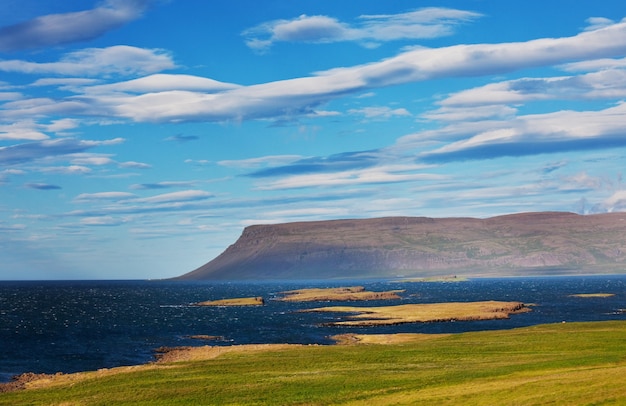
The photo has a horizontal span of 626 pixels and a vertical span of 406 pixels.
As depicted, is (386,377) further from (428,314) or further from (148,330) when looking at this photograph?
(428,314)

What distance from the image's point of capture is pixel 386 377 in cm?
6341

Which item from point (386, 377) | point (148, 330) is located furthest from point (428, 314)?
point (386, 377)

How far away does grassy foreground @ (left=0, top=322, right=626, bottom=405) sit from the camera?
5031 cm

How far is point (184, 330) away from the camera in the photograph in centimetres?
13275

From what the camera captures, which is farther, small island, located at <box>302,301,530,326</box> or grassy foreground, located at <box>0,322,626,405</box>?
small island, located at <box>302,301,530,326</box>

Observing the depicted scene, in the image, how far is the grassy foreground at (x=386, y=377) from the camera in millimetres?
50312

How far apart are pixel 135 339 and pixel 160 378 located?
170ft

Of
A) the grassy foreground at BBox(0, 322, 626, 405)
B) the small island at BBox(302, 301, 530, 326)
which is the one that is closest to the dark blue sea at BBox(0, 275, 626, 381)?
the small island at BBox(302, 301, 530, 326)

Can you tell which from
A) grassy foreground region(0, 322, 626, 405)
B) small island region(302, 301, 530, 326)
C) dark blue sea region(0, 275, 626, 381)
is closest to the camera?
grassy foreground region(0, 322, 626, 405)

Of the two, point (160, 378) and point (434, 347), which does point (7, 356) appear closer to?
point (160, 378)

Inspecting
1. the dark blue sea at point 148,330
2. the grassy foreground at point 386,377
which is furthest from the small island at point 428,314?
the grassy foreground at point 386,377

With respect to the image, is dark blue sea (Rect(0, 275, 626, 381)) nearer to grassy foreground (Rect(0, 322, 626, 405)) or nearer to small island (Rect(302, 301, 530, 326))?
small island (Rect(302, 301, 530, 326))

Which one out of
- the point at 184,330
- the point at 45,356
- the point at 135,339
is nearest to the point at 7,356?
the point at 45,356

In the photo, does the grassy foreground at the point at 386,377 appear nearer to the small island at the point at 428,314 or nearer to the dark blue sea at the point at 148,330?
the dark blue sea at the point at 148,330
